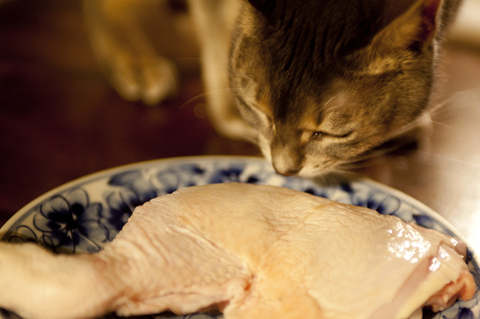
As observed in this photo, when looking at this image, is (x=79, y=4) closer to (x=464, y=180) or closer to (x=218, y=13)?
(x=218, y=13)

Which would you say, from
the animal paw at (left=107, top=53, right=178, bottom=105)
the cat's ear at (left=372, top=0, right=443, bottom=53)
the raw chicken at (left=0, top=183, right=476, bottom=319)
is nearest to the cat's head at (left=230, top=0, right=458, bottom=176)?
the cat's ear at (left=372, top=0, right=443, bottom=53)

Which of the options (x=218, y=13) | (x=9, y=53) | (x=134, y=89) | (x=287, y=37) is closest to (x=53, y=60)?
(x=9, y=53)

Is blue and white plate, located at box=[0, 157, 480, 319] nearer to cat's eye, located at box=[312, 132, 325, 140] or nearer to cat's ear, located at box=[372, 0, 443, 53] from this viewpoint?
cat's eye, located at box=[312, 132, 325, 140]

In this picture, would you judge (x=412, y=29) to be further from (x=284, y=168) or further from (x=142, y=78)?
(x=142, y=78)

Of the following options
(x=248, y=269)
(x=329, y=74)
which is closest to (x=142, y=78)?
(x=329, y=74)

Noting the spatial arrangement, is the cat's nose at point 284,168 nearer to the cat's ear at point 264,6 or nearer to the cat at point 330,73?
the cat at point 330,73
